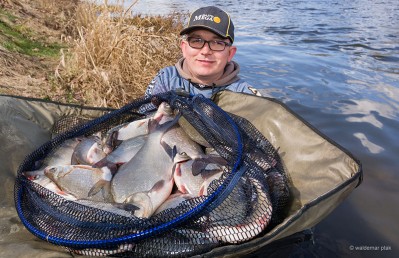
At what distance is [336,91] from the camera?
5723 mm

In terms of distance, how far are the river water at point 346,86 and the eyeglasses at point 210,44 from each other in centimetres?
174

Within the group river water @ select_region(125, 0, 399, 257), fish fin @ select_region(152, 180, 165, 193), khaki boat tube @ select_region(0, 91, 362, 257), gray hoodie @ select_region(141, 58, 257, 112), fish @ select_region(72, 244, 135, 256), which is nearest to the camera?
fish @ select_region(72, 244, 135, 256)

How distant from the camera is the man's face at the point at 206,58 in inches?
126

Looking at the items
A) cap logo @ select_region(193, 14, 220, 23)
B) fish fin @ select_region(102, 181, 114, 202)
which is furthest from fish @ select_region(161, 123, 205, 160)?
cap logo @ select_region(193, 14, 220, 23)

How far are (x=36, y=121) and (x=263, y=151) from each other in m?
1.92

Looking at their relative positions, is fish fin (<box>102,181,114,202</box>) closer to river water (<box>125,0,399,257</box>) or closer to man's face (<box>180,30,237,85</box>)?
river water (<box>125,0,399,257</box>)

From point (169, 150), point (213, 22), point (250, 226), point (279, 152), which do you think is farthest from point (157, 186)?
point (213, 22)

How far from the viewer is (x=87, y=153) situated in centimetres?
278

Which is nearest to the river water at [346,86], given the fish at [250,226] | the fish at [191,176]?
the fish at [250,226]

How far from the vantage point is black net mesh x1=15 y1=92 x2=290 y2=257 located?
5.98 feet

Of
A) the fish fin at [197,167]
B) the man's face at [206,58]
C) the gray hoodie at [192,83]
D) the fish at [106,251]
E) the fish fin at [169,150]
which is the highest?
the man's face at [206,58]

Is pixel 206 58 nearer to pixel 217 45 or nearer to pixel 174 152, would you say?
pixel 217 45

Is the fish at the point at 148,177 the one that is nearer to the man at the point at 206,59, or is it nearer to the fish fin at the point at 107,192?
the fish fin at the point at 107,192

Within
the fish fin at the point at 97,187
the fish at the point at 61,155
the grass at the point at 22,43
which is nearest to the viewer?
the fish fin at the point at 97,187
